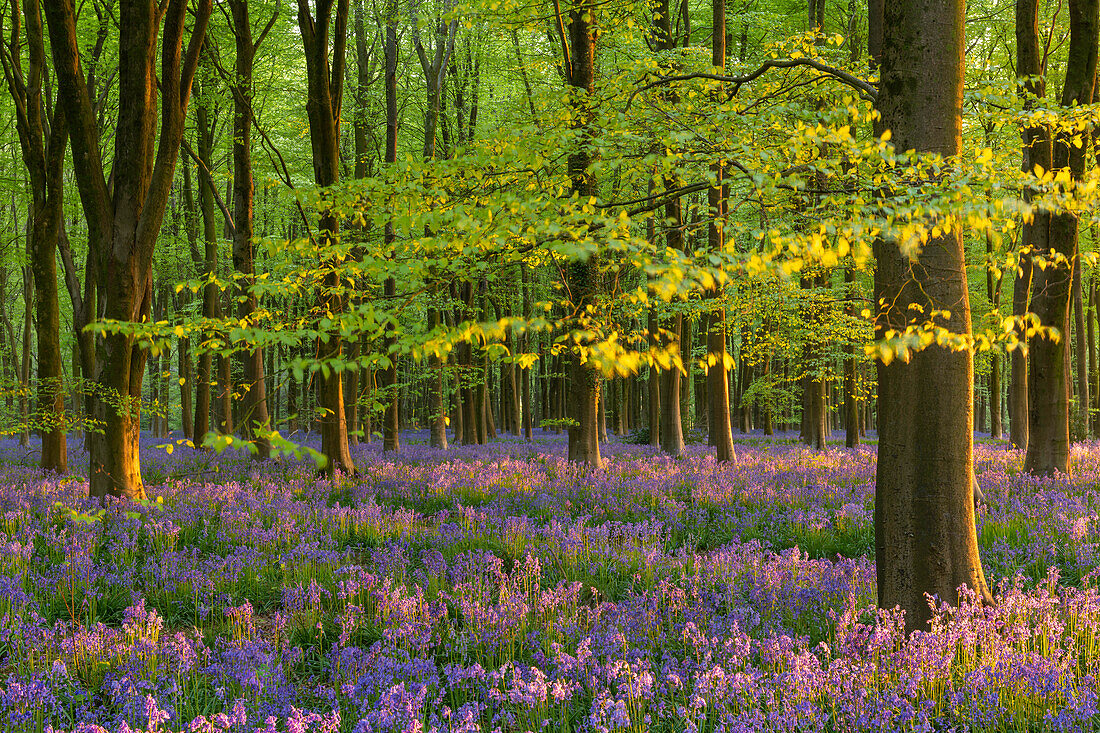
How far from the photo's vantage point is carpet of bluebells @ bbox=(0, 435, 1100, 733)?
3.32m

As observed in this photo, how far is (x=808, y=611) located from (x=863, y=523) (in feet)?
10.7

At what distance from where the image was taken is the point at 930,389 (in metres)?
4.20

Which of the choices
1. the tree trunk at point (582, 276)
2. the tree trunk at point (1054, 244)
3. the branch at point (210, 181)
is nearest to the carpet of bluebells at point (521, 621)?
the tree trunk at point (1054, 244)

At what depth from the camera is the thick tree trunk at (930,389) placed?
13.7 feet

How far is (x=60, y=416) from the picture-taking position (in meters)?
10.8

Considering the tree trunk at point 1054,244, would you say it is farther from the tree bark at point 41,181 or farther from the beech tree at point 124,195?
the tree bark at point 41,181

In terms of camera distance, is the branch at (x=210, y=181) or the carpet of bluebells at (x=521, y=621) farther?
the branch at (x=210, y=181)

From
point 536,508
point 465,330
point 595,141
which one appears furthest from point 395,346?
point 536,508

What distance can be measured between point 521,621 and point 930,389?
327 centimetres

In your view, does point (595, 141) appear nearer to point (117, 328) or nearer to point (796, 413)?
point (117, 328)

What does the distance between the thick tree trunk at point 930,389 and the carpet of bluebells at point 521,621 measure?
1.01 feet

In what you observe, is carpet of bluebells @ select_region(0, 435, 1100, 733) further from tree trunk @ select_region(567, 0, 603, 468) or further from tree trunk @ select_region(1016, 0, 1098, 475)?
tree trunk @ select_region(567, 0, 603, 468)

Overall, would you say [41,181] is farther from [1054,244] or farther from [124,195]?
[1054,244]

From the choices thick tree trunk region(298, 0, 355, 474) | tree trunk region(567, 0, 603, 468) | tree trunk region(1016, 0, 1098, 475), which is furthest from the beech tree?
tree trunk region(1016, 0, 1098, 475)
